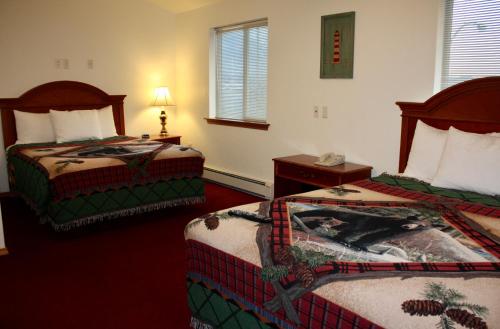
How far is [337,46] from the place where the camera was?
3.73 meters

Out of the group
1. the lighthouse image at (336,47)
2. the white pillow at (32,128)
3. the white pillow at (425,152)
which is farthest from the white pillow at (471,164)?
the white pillow at (32,128)

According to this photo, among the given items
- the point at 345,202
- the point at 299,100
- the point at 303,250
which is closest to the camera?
the point at 303,250

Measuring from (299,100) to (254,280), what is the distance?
2.78 metres

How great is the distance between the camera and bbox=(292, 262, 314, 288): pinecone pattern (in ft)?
4.91

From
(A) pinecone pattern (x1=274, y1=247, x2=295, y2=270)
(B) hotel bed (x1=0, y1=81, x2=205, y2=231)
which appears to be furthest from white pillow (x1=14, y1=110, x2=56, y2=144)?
(A) pinecone pattern (x1=274, y1=247, x2=295, y2=270)

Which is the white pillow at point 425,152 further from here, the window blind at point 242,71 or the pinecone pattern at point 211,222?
the window blind at point 242,71

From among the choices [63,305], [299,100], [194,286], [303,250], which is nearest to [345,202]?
[303,250]

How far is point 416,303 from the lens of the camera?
130 centimetres

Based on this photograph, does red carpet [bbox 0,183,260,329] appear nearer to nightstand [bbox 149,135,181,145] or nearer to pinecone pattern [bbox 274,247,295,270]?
pinecone pattern [bbox 274,247,295,270]

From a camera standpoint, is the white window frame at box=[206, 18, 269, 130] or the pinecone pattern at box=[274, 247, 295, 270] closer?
the pinecone pattern at box=[274, 247, 295, 270]

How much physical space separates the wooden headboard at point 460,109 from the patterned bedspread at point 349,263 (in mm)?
667

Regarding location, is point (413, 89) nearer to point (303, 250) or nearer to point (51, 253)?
point (303, 250)

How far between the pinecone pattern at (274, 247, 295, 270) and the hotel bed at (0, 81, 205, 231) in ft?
7.71

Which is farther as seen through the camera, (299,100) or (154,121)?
(154,121)
